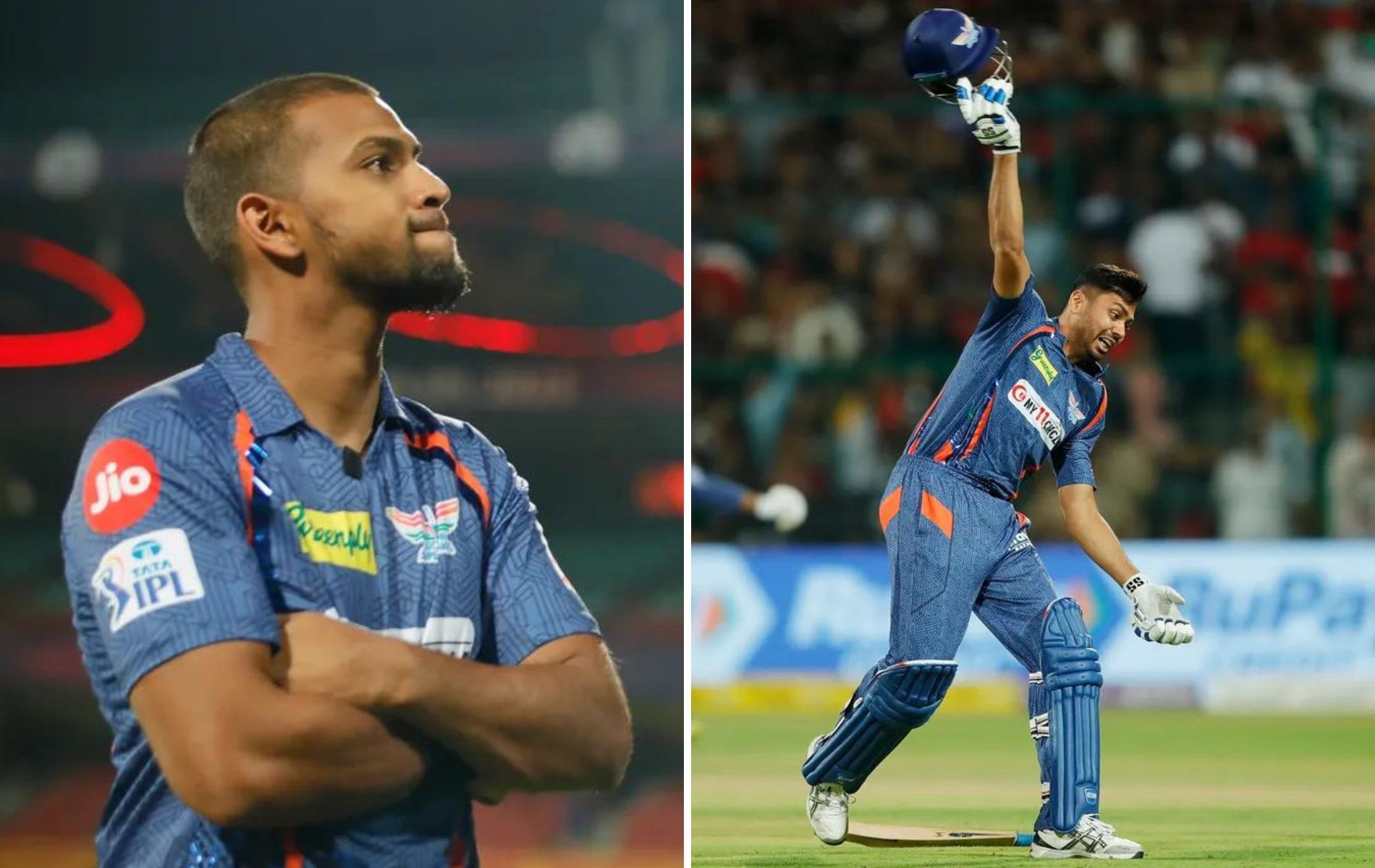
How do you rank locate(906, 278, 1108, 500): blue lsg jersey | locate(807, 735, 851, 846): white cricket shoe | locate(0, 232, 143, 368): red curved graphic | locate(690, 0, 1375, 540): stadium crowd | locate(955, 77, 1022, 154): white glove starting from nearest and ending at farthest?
locate(955, 77, 1022, 154): white glove
locate(906, 278, 1108, 500): blue lsg jersey
locate(807, 735, 851, 846): white cricket shoe
locate(0, 232, 143, 368): red curved graphic
locate(690, 0, 1375, 540): stadium crowd

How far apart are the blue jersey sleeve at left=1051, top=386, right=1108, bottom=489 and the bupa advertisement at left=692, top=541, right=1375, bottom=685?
Result: 8024 mm

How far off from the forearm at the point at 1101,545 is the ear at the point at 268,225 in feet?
13.5

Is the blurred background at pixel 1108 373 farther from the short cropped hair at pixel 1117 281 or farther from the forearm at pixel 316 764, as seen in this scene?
the forearm at pixel 316 764

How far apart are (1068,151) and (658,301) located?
12.5 ft

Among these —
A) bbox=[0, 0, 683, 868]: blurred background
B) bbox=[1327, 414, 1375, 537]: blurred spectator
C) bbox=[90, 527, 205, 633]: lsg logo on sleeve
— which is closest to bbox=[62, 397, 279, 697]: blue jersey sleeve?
bbox=[90, 527, 205, 633]: lsg logo on sleeve

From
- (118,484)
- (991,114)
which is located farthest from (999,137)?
(118,484)

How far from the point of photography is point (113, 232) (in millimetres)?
13070

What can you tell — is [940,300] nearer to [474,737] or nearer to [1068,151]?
[1068,151]

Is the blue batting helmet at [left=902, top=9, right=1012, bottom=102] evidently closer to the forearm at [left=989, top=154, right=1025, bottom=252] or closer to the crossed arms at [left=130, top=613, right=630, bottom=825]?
the forearm at [left=989, top=154, right=1025, bottom=252]

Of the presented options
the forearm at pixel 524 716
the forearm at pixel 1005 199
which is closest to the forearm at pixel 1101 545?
the forearm at pixel 1005 199

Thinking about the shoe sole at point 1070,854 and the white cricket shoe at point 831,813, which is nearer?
the shoe sole at point 1070,854

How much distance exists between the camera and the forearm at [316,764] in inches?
96.3

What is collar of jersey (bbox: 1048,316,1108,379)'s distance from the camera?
6531 mm

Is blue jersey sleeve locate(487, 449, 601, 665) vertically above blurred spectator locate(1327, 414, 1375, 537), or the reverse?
blurred spectator locate(1327, 414, 1375, 537)
